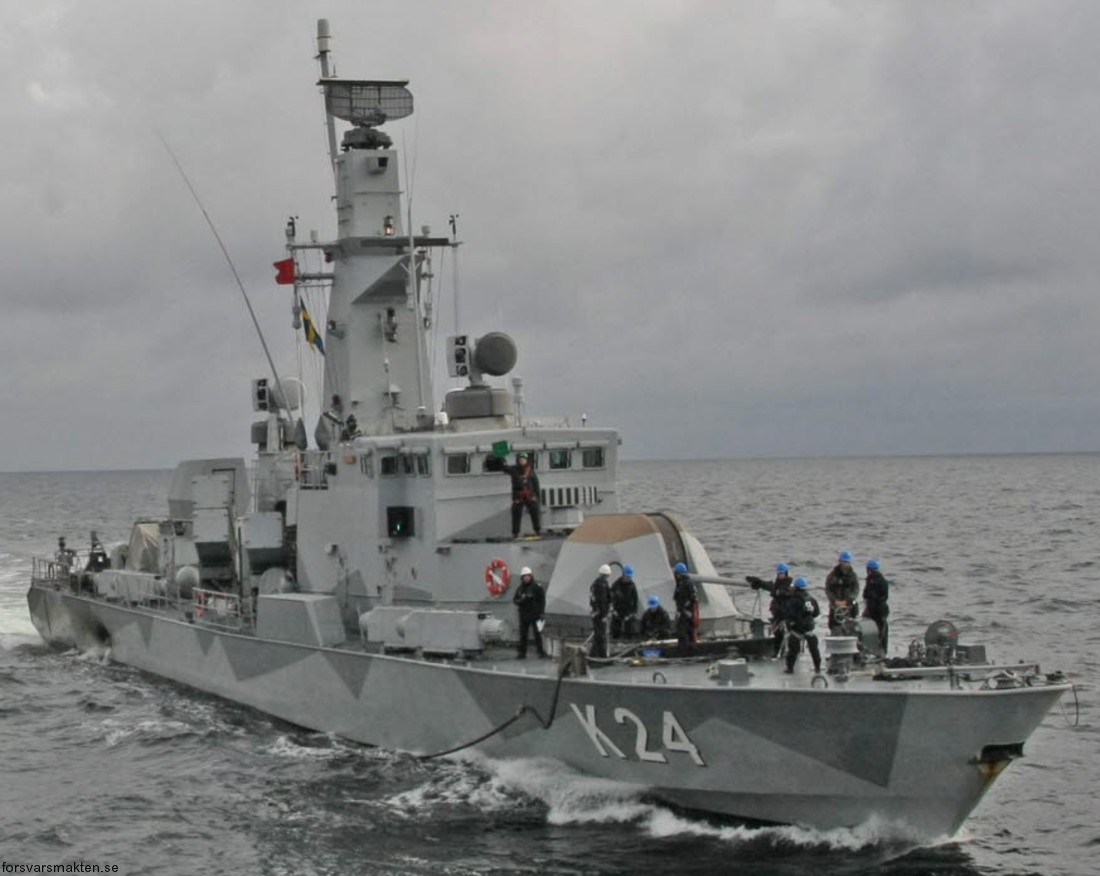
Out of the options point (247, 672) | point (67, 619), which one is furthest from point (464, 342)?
point (67, 619)

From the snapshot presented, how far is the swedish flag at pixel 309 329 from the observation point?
79.0ft

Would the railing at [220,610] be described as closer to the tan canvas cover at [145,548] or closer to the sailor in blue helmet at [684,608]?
the tan canvas cover at [145,548]

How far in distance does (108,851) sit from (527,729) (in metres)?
4.88

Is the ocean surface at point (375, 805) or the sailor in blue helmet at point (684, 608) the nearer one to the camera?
the ocean surface at point (375, 805)

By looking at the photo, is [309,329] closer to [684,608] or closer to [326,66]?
[326,66]

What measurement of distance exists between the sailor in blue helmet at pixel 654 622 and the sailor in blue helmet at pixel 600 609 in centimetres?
65

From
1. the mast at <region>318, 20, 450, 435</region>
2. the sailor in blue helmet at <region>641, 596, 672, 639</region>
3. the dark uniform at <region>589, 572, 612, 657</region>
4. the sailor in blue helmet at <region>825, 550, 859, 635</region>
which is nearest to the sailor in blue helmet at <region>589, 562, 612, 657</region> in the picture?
the dark uniform at <region>589, 572, 612, 657</region>

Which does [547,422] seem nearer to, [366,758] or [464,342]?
[464,342]

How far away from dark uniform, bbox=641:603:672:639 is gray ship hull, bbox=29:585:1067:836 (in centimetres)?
77

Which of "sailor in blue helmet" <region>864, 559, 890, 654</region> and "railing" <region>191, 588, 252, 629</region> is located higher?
"sailor in blue helmet" <region>864, 559, 890, 654</region>

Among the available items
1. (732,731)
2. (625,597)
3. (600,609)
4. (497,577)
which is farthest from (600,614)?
(732,731)

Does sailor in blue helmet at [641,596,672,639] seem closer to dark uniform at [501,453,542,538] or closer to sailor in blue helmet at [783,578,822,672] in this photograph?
sailor in blue helmet at [783,578,822,672]

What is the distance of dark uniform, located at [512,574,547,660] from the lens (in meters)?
18.2

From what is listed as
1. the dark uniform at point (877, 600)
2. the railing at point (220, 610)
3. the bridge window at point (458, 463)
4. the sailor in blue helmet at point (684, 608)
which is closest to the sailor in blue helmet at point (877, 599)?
the dark uniform at point (877, 600)
